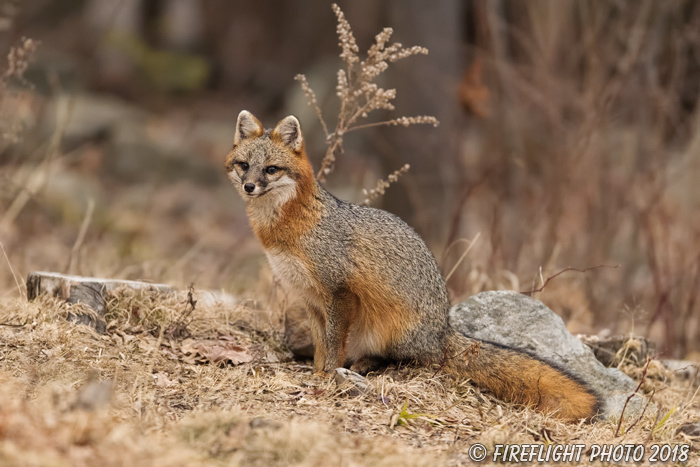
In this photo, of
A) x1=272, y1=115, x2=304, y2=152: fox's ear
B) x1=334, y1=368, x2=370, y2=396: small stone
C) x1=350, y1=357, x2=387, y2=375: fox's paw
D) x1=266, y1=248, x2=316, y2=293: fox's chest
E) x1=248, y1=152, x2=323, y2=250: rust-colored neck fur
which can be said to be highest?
x1=272, y1=115, x2=304, y2=152: fox's ear

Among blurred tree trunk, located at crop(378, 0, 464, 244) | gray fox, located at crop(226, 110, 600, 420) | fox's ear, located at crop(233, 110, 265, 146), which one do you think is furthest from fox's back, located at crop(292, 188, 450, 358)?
blurred tree trunk, located at crop(378, 0, 464, 244)

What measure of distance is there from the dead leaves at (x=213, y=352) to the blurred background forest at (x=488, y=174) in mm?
1640

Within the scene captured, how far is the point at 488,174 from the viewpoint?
679 cm

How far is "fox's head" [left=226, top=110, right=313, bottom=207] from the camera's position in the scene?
15.7 ft

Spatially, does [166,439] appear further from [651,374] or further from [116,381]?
[651,374]

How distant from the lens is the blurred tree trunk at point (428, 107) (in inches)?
375

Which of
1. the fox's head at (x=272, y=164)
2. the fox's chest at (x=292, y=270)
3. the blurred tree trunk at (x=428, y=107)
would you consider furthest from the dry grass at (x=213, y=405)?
the blurred tree trunk at (x=428, y=107)

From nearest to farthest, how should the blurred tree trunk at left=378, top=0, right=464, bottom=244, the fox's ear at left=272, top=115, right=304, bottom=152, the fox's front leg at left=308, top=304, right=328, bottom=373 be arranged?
the fox's ear at left=272, top=115, right=304, bottom=152 < the fox's front leg at left=308, top=304, right=328, bottom=373 < the blurred tree trunk at left=378, top=0, right=464, bottom=244

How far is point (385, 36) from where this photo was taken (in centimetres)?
539

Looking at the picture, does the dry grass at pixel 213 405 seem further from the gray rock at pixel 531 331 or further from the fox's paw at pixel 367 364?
the gray rock at pixel 531 331

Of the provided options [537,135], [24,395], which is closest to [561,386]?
[24,395]

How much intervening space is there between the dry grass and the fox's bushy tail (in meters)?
0.13

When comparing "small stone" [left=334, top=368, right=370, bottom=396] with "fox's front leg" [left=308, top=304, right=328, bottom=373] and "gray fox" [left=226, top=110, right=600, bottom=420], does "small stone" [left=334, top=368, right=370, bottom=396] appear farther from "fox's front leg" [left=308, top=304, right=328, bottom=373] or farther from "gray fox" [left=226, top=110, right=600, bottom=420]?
"fox's front leg" [left=308, top=304, right=328, bottom=373]

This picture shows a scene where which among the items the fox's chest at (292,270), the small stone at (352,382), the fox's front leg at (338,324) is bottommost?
the small stone at (352,382)
